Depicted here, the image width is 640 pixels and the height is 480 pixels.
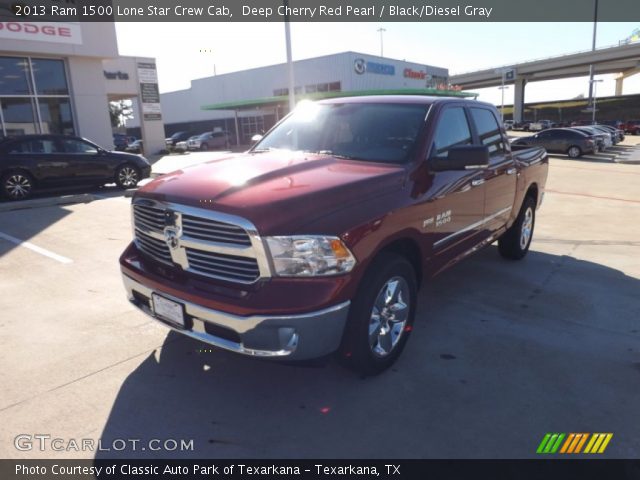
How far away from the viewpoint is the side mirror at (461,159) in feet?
12.0

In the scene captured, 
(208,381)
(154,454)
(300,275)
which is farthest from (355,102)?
(154,454)

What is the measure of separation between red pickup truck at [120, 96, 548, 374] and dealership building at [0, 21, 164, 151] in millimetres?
15546

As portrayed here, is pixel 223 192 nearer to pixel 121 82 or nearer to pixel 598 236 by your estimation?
pixel 598 236

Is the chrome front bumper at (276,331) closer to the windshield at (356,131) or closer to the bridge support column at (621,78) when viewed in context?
the windshield at (356,131)

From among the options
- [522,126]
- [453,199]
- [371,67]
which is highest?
[371,67]

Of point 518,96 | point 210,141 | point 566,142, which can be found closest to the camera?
point 566,142

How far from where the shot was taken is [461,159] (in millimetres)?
3670

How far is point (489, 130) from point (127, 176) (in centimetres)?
1042

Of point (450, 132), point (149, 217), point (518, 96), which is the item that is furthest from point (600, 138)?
point (518, 96)

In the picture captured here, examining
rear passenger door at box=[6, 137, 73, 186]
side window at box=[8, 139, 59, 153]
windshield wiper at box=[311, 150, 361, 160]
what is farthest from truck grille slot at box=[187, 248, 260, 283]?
side window at box=[8, 139, 59, 153]

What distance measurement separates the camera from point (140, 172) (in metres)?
13.3

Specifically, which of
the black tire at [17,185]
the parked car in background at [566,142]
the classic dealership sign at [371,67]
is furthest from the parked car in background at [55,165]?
the classic dealership sign at [371,67]

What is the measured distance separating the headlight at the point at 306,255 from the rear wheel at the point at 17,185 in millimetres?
10679

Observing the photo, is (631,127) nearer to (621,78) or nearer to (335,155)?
(621,78)
